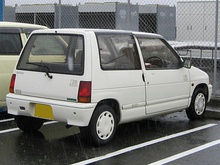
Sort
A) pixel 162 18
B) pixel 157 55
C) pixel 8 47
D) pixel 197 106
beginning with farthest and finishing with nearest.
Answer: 1. pixel 162 18
2. pixel 197 106
3. pixel 8 47
4. pixel 157 55

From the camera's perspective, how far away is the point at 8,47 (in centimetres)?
711

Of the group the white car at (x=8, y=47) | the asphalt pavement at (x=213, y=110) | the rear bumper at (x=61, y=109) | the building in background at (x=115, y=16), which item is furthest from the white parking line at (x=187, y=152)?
the building in background at (x=115, y=16)

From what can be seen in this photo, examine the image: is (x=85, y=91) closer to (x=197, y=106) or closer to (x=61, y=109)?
(x=61, y=109)

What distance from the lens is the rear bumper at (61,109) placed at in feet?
17.1

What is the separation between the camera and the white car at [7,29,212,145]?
5.32 meters

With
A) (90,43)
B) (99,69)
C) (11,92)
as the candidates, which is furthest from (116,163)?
(11,92)

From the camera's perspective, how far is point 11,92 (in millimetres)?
5969

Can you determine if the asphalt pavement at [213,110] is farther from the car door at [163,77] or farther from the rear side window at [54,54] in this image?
the rear side window at [54,54]

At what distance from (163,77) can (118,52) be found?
94 cm

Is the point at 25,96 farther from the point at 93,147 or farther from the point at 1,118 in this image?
the point at 1,118

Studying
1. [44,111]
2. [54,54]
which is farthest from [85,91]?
[54,54]

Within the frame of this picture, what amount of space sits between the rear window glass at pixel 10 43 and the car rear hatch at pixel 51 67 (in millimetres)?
1192

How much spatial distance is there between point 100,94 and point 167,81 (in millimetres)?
1462

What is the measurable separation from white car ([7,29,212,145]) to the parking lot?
28cm
